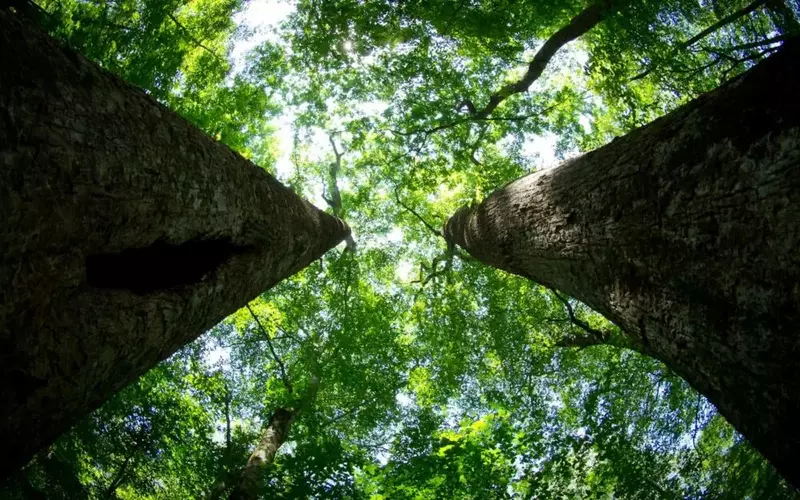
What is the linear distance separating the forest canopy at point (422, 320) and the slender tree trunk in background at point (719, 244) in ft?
5.22

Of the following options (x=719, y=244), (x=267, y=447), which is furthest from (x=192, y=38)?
(x=719, y=244)

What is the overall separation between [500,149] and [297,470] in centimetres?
879

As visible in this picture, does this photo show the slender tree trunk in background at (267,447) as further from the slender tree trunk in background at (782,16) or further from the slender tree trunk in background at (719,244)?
the slender tree trunk in background at (782,16)

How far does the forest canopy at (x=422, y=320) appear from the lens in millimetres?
6094

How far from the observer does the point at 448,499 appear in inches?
223

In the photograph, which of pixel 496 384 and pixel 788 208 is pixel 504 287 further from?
pixel 788 208

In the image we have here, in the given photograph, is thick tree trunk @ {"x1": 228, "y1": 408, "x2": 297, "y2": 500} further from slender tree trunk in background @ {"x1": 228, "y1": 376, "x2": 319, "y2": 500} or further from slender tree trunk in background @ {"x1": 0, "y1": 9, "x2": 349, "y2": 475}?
slender tree trunk in background @ {"x1": 0, "y1": 9, "x2": 349, "y2": 475}

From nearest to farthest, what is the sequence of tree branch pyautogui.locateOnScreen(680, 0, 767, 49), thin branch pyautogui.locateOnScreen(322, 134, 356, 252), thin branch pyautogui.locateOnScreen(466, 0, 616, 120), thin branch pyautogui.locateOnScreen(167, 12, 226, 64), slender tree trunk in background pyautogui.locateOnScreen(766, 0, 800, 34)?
1. tree branch pyautogui.locateOnScreen(680, 0, 767, 49)
2. slender tree trunk in background pyautogui.locateOnScreen(766, 0, 800, 34)
3. thin branch pyautogui.locateOnScreen(167, 12, 226, 64)
4. thin branch pyautogui.locateOnScreen(466, 0, 616, 120)
5. thin branch pyautogui.locateOnScreen(322, 134, 356, 252)

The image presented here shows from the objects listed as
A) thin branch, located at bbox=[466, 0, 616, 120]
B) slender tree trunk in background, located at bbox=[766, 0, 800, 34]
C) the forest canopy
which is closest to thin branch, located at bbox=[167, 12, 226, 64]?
the forest canopy

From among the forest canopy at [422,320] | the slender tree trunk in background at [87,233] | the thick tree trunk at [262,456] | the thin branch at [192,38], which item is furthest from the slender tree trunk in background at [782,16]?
the thick tree trunk at [262,456]

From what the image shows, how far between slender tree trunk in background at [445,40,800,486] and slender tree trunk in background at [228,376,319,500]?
503 centimetres

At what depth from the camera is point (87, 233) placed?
1.98 m

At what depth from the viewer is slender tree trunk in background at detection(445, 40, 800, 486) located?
1576 millimetres

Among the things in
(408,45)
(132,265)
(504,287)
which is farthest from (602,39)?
(132,265)
